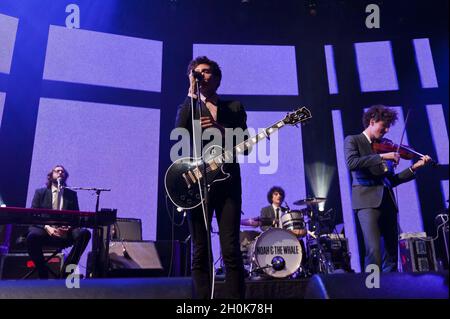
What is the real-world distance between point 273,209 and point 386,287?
425 cm

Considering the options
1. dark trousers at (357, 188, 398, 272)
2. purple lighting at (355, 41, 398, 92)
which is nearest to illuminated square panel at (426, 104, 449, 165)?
purple lighting at (355, 41, 398, 92)

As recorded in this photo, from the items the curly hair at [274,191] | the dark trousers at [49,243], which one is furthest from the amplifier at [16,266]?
the curly hair at [274,191]

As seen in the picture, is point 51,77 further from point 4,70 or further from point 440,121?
point 440,121

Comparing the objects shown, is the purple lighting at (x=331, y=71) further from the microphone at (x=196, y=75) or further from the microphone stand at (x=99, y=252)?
the microphone at (x=196, y=75)

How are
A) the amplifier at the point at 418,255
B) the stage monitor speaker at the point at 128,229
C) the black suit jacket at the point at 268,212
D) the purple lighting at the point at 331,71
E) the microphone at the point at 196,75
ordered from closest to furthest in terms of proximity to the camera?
the microphone at the point at 196,75, the amplifier at the point at 418,255, the stage monitor speaker at the point at 128,229, the black suit jacket at the point at 268,212, the purple lighting at the point at 331,71

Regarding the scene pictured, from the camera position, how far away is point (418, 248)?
194 inches

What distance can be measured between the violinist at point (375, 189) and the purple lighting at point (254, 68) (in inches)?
121

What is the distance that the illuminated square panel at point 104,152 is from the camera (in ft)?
17.5

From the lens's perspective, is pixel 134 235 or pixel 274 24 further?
A: pixel 274 24

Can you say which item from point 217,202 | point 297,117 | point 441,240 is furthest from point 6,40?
point 441,240

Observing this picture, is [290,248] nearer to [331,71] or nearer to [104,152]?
[104,152]

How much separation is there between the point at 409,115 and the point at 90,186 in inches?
197

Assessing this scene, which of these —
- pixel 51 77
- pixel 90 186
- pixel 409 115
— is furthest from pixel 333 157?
pixel 51 77

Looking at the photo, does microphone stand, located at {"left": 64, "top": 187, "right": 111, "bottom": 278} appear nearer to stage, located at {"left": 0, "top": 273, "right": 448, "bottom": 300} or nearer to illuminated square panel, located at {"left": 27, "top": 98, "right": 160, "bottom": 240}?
illuminated square panel, located at {"left": 27, "top": 98, "right": 160, "bottom": 240}
